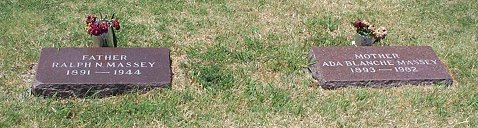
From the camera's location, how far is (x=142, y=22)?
605 centimetres

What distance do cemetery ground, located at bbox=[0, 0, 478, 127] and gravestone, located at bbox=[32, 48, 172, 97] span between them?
8 cm

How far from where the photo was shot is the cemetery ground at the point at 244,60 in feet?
14.4

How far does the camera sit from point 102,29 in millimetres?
5008

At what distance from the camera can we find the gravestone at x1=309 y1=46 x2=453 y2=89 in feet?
15.8

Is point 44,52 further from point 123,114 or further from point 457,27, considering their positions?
point 457,27

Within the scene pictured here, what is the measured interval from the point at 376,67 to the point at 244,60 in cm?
112

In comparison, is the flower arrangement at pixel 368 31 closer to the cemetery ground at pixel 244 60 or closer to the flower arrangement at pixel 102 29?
the cemetery ground at pixel 244 60

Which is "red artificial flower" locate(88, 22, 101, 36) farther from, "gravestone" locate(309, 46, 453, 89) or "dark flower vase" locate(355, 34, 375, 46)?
"dark flower vase" locate(355, 34, 375, 46)

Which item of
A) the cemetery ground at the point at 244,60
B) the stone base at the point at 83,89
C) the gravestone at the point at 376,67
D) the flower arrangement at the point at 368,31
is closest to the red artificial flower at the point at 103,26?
the cemetery ground at the point at 244,60

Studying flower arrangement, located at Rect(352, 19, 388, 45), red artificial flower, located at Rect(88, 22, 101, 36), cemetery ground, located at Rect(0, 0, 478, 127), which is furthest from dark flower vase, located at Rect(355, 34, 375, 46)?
red artificial flower, located at Rect(88, 22, 101, 36)

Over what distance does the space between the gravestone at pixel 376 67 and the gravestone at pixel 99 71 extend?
4.12 ft

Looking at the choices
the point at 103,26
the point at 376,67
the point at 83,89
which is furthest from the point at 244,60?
the point at 83,89

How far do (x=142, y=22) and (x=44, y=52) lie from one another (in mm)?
1339

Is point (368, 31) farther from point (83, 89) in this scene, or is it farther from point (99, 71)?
point (83, 89)
